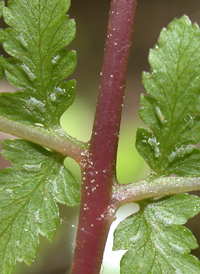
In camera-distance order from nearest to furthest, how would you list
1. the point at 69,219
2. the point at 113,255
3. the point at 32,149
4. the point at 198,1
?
the point at 32,149
the point at 113,255
the point at 69,219
the point at 198,1

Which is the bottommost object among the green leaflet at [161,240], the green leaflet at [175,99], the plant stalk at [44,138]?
the green leaflet at [161,240]

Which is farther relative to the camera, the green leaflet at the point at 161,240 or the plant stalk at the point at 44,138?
the plant stalk at the point at 44,138

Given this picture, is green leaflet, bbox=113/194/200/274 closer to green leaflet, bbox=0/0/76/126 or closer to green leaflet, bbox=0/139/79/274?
green leaflet, bbox=0/139/79/274

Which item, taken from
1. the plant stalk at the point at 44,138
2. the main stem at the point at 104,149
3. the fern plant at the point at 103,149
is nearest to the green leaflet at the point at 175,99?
the fern plant at the point at 103,149

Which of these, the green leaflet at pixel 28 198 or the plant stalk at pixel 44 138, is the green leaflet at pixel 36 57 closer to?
the plant stalk at pixel 44 138

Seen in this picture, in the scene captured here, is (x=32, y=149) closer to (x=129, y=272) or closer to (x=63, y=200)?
(x=63, y=200)

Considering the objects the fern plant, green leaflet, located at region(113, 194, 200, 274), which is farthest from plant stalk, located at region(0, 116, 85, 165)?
green leaflet, located at region(113, 194, 200, 274)

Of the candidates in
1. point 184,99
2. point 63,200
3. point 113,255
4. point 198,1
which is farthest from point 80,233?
point 198,1
